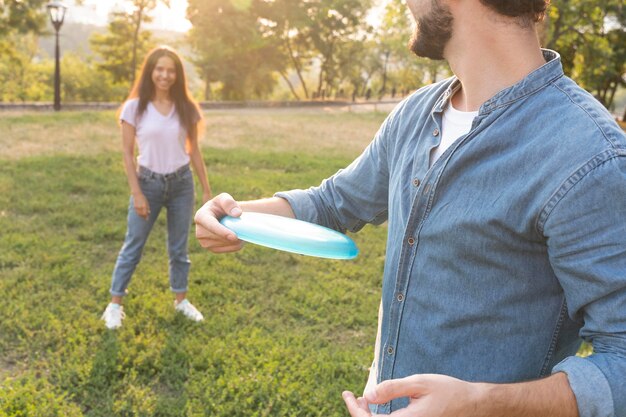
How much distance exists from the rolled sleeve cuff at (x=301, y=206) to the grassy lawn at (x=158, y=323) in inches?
88.2

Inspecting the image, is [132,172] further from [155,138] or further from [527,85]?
[527,85]

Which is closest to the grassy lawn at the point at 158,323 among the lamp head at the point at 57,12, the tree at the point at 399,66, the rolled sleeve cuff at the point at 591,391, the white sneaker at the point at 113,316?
the white sneaker at the point at 113,316

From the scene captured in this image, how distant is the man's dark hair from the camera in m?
1.26

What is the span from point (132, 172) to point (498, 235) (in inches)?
148

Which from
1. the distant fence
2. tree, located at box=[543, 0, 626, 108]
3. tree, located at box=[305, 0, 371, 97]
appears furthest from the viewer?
tree, located at box=[305, 0, 371, 97]

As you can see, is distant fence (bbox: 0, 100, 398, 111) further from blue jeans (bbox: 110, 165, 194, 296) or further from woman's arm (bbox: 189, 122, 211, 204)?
blue jeans (bbox: 110, 165, 194, 296)

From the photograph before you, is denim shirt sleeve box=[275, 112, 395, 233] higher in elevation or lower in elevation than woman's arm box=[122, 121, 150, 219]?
higher

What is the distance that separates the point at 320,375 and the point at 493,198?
122 inches

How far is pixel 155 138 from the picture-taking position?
4.49 metres

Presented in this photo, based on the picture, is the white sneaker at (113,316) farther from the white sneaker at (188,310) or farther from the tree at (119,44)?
the tree at (119,44)

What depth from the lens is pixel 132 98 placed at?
4.56 meters

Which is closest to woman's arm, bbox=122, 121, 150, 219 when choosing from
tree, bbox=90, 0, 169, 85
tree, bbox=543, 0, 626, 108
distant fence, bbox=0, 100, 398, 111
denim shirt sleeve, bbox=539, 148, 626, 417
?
denim shirt sleeve, bbox=539, 148, 626, 417

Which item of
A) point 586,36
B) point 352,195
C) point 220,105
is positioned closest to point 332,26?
point 220,105

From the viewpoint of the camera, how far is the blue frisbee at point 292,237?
1.31 meters
